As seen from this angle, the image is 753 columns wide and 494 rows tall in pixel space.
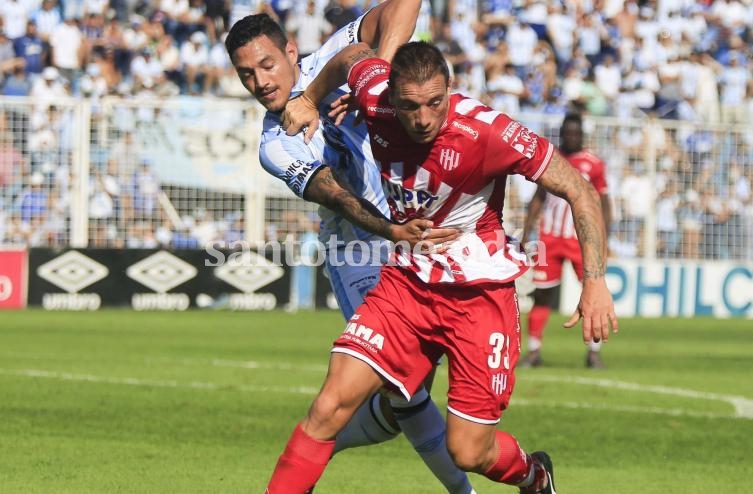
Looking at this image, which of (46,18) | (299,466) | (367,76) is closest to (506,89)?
(46,18)

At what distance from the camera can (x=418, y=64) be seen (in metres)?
5.89

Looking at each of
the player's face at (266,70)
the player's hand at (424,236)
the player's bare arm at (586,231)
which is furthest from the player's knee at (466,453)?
the player's face at (266,70)

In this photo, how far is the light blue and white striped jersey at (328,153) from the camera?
6926 mm

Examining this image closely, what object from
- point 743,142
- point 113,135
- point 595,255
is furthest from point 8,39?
point 595,255

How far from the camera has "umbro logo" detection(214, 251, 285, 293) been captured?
2195 cm

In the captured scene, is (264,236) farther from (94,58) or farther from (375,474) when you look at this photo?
(375,474)

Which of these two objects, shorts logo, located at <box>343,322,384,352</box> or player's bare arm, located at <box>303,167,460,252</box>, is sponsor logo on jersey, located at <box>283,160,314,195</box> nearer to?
player's bare arm, located at <box>303,167,460,252</box>

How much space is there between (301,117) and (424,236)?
101cm

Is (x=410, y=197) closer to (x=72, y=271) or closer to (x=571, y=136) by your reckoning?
(x=571, y=136)

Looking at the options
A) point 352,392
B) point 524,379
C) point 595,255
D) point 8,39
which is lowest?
point 524,379

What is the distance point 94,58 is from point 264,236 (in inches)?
200

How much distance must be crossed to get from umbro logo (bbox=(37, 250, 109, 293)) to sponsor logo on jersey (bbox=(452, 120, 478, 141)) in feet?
52.9

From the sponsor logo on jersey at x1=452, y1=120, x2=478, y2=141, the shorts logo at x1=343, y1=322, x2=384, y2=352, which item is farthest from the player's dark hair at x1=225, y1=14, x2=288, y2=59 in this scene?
the shorts logo at x1=343, y1=322, x2=384, y2=352

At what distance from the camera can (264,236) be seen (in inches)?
876
